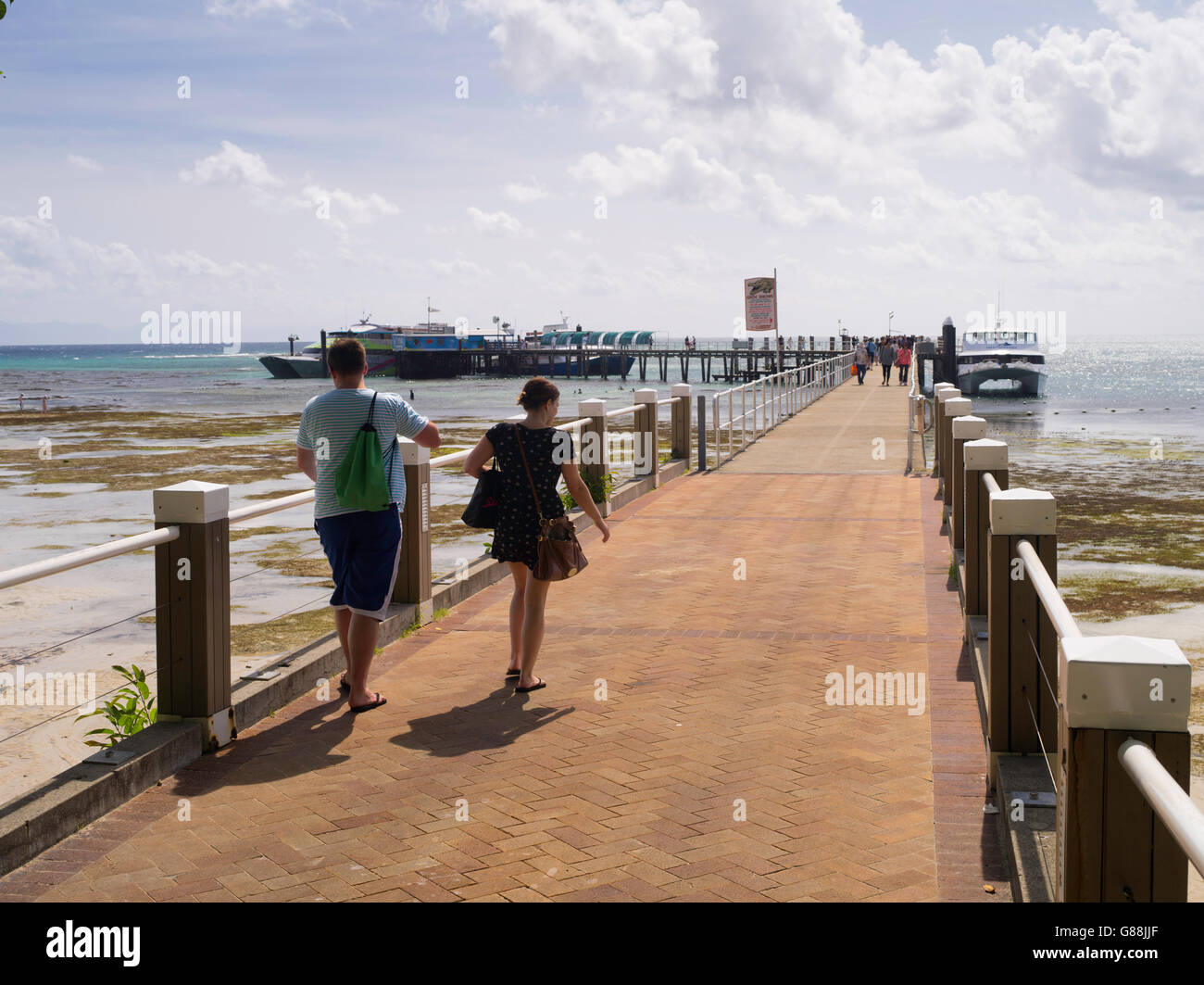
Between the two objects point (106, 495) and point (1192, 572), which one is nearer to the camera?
point (1192, 572)

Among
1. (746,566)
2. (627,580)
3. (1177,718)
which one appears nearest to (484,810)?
(1177,718)

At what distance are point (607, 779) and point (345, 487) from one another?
1850mm

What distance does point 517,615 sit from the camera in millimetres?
6547

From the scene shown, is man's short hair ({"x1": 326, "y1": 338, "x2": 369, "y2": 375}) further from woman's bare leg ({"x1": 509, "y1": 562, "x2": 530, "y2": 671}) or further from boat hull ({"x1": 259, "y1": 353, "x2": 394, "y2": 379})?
boat hull ({"x1": 259, "y1": 353, "x2": 394, "y2": 379})

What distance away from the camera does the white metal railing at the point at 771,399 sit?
64.3ft

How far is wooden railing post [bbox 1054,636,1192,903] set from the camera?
2443mm

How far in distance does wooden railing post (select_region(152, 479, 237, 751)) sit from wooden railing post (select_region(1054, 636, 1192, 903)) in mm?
3664

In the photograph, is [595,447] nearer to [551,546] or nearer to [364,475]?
[551,546]

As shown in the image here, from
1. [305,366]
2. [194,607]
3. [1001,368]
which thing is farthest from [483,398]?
[194,607]

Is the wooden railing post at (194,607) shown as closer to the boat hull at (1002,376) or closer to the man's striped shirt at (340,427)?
the man's striped shirt at (340,427)

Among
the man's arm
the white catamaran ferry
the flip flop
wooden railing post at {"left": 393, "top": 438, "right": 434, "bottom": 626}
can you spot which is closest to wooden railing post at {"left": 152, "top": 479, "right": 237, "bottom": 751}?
the man's arm

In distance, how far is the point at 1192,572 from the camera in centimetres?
1271

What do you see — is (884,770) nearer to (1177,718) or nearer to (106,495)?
(1177,718)
